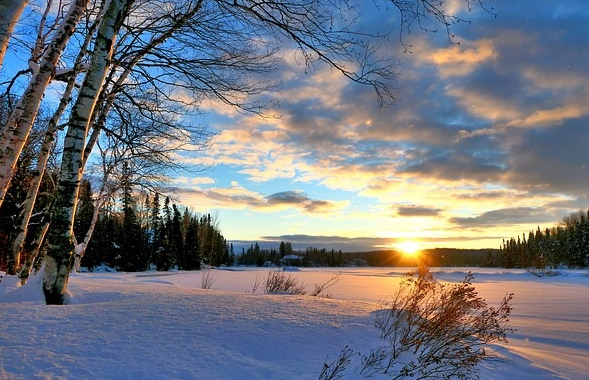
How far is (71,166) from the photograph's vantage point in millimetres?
4203

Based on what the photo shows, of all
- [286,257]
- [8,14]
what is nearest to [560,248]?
[286,257]

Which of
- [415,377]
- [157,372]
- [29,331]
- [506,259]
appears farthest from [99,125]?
[506,259]

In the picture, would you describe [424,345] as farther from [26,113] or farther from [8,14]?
[26,113]

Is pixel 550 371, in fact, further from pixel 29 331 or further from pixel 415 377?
pixel 29 331

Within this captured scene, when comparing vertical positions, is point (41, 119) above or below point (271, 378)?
above

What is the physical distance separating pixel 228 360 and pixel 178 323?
82 centimetres

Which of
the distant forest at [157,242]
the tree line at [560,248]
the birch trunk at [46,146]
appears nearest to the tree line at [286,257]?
the distant forest at [157,242]

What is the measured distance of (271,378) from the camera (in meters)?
2.30

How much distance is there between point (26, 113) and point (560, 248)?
265ft

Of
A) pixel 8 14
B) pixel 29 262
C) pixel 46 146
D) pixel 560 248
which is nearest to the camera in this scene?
pixel 8 14

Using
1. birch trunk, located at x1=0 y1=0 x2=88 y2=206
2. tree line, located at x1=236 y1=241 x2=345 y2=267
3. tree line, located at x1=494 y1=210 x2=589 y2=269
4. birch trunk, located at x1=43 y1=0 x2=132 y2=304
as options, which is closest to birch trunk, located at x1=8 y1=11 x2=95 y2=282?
birch trunk, located at x1=0 y1=0 x2=88 y2=206

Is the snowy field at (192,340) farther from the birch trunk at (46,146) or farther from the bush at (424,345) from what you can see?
the birch trunk at (46,146)

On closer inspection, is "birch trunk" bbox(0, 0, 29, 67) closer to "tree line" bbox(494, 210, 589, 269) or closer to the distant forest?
the distant forest

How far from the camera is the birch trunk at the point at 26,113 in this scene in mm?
3982
